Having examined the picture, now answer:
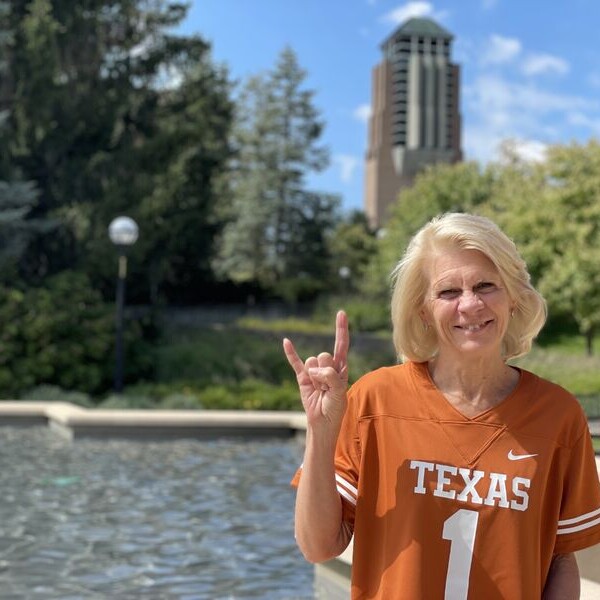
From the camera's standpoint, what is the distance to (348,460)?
2.00 metres

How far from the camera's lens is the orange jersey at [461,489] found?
1.83m

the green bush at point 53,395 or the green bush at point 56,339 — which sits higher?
the green bush at point 56,339

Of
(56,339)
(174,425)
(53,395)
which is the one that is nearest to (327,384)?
(174,425)

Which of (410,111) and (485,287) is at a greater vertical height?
(410,111)

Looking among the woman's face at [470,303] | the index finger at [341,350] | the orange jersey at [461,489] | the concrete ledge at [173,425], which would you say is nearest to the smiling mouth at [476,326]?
the woman's face at [470,303]

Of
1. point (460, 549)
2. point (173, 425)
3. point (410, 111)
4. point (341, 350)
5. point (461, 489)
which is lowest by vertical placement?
point (173, 425)

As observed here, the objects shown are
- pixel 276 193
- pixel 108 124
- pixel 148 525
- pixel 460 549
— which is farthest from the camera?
pixel 276 193

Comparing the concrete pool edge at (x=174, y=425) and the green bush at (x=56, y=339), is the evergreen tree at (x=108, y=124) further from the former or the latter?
the concrete pool edge at (x=174, y=425)

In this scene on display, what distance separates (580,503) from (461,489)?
0.30 meters

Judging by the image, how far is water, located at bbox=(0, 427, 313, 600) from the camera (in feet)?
17.9

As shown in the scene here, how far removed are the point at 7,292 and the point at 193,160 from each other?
8578 mm

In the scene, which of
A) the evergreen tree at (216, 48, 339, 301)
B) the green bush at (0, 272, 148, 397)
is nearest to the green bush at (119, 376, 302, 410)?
the green bush at (0, 272, 148, 397)

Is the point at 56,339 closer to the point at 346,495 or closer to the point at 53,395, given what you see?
the point at 53,395

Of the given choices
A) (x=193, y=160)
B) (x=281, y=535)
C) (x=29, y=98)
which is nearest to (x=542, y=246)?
(x=193, y=160)
